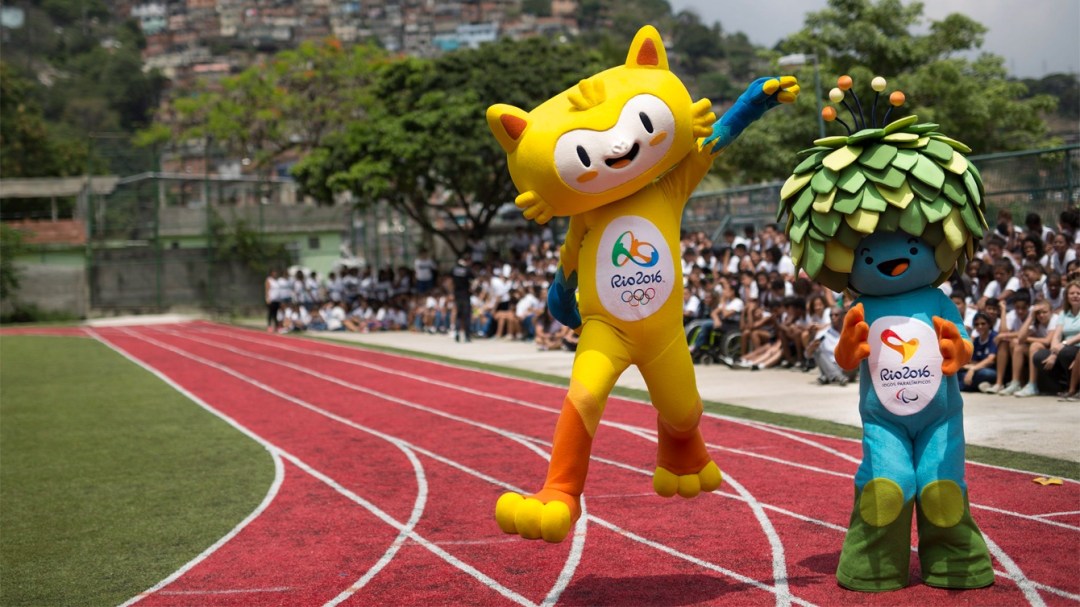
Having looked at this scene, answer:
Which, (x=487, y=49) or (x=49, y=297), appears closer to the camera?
(x=487, y=49)

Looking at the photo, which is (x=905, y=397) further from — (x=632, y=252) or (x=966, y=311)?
(x=966, y=311)

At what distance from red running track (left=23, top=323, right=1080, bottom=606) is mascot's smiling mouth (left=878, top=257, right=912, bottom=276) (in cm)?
160

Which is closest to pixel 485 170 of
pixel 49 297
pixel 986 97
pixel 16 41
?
pixel 986 97

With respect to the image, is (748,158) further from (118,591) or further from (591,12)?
(591,12)

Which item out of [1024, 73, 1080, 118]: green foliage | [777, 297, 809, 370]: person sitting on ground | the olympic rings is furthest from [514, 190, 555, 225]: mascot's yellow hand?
[1024, 73, 1080, 118]: green foliage

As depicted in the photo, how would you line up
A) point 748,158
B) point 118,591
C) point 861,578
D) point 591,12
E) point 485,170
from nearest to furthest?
point 861,578, point 118,591, point 485,170, point 748,158, point 591,12

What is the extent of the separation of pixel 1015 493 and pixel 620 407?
5673 mm

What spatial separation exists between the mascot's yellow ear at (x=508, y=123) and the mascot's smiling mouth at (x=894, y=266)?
2.02m

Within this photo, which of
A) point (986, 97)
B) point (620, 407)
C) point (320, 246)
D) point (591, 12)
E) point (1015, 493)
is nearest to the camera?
point (1015, 493)

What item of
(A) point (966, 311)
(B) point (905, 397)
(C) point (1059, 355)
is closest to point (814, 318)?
(A) point (966, 311)

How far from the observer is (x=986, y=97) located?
111 ft

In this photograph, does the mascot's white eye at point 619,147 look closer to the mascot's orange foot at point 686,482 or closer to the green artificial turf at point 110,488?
the mascot's orange foot at point 686,482

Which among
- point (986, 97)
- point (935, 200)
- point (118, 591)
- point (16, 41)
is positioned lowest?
point (118, 591)

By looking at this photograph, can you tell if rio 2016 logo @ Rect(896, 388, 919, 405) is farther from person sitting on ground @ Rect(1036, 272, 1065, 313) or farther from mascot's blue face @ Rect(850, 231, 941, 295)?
person sitting on ground @ Rect(1036, 272, 1065, 313)
